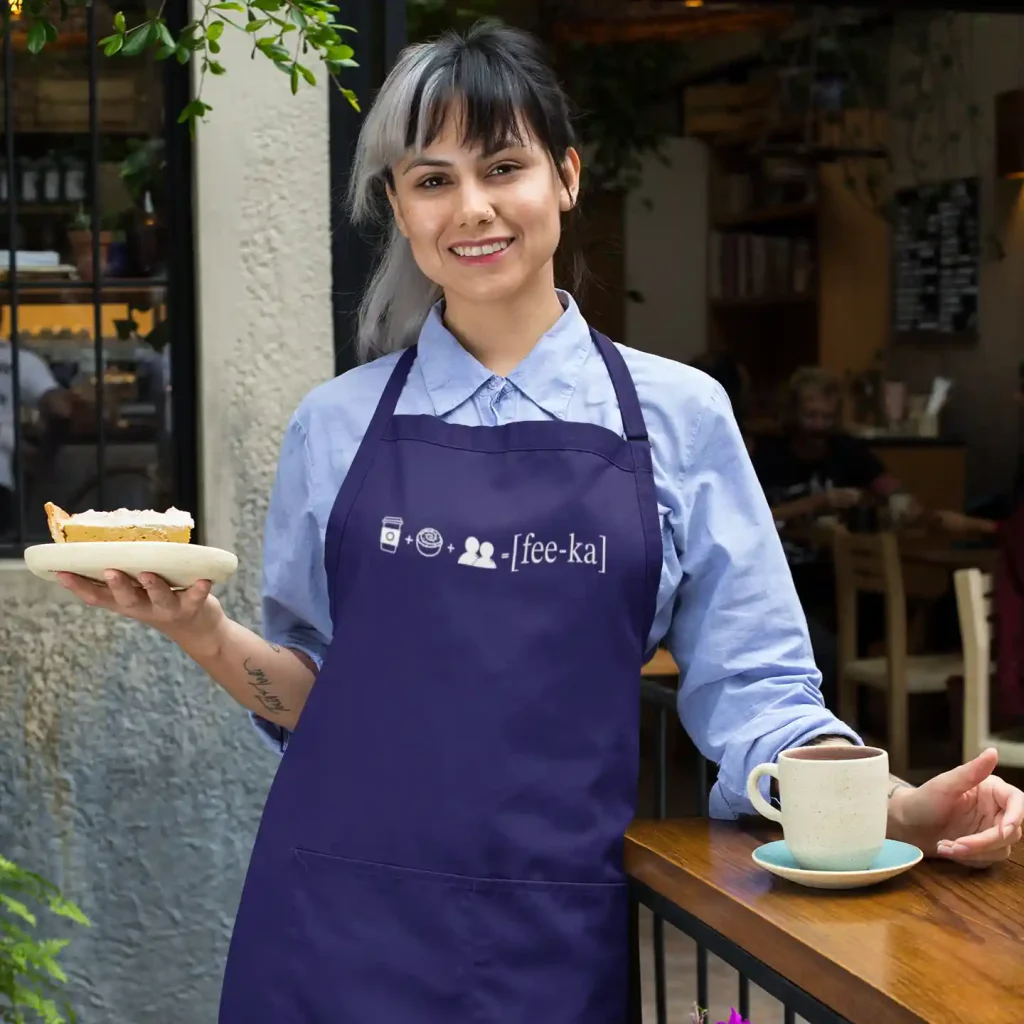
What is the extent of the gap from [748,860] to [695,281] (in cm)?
666

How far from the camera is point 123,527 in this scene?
1565 millimetres

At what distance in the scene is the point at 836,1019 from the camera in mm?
1107

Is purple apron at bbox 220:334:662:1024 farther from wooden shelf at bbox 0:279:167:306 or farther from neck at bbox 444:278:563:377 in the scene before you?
wooden shelf at bbox 0:279:167:306

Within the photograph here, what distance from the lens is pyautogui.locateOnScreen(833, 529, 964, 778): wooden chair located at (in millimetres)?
5500

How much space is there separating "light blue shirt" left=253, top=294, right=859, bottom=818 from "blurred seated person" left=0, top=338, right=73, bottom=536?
1548 mm

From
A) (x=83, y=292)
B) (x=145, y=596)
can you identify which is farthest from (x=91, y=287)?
(x=145, y=596)

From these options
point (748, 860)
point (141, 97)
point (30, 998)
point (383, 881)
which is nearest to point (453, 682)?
point (383, 881)

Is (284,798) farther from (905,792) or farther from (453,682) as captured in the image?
(905,792)

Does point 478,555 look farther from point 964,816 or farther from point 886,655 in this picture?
point 886,655

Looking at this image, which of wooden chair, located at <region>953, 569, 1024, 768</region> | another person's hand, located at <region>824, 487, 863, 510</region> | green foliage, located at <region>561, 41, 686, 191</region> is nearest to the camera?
wooden chair, located at <region>953, 569, 1024, 768</region>

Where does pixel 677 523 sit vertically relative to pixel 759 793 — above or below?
above

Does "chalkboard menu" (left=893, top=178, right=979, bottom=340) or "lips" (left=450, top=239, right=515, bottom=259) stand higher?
"chalkboard menu" (left=893, top=178, right=979, bottom=340)

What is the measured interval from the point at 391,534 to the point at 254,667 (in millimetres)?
223

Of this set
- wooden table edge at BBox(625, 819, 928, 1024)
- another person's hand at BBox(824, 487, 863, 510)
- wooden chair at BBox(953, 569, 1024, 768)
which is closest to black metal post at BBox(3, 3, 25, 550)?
wooden table edge at BBox(625, 819, 928, 1024)
